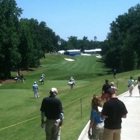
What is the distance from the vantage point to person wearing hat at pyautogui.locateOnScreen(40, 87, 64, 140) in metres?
10.9

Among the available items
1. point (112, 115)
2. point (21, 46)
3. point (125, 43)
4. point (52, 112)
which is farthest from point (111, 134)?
point (125, 43)

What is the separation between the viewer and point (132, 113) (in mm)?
19156

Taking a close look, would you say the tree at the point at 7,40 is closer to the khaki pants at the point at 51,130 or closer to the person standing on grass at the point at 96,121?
the khaki pants at the point at 51,130

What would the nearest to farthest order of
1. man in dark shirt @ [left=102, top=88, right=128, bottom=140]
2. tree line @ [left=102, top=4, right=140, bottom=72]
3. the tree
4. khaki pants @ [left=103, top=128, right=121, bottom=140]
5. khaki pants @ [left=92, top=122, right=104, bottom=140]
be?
1. man in dark shirt @ [left=102, top=88, right=128, bottom=140]
2. khaki pants @ [left=103, top=128, right=121, bottom=140]
3. khaki pants @ [left=92, top=122, right=104, bottom=140]
4. the tree
5. tree line @ [left=102, top=4, right=140, bottom=72]

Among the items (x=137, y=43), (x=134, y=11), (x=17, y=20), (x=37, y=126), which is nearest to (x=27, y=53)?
(x=17, y=20)

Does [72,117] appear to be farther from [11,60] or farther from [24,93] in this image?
[11,60]

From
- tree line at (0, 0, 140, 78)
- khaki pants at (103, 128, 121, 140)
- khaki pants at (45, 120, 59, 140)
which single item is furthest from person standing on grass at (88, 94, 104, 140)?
tree line at (0, 0, 140, 78)

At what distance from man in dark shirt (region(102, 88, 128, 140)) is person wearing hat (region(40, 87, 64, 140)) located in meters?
2.04

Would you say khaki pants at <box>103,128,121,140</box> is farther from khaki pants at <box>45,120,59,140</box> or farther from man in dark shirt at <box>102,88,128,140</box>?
khaki pants at <box>45,120,59,140</box>

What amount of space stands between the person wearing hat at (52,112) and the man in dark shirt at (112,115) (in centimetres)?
204

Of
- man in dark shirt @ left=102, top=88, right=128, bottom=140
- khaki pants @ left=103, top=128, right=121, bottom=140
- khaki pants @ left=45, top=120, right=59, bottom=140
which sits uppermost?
man in dark shirt @ left=102, top=88, right=128, bottom=140

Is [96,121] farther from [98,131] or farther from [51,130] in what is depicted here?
[51,130]

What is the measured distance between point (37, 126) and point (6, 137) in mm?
1939

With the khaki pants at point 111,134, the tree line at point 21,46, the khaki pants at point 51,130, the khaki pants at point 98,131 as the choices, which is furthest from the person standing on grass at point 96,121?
the tree line at point 21,46
